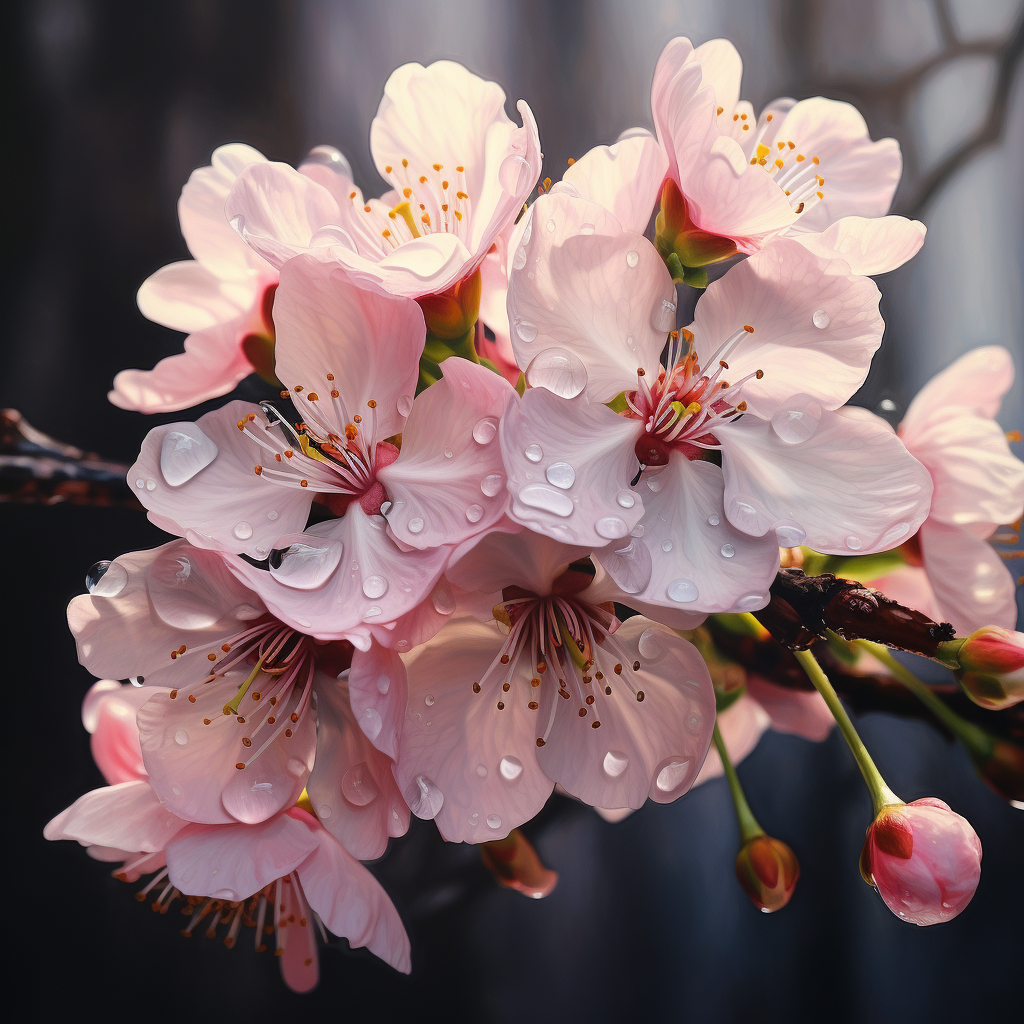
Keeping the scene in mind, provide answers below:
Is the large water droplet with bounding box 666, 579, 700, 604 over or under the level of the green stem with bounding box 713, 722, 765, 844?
over

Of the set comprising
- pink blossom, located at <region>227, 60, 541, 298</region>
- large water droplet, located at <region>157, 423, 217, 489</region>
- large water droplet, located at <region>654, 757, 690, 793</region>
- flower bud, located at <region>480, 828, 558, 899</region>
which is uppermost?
pink blossom, located at <region>227, 60, 541, 298</region>

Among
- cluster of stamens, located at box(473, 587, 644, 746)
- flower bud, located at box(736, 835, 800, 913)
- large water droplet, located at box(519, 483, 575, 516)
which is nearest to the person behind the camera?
large water droplet, located at box(519, 483, 575, 516)

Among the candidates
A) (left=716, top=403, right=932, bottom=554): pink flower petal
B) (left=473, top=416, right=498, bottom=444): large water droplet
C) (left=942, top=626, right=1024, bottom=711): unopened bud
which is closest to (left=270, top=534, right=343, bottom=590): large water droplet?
(left=473, top=416, right=498, bottom=444): large water droplet

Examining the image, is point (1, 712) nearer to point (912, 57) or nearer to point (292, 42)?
point (292, 42)

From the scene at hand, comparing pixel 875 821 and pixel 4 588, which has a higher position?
pixel 4 588

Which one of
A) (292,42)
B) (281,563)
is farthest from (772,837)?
(292,42)

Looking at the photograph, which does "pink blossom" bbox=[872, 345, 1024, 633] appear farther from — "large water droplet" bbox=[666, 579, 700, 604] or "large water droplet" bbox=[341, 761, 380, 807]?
"large water droplet" bbox=[341, 761, 380, 807]

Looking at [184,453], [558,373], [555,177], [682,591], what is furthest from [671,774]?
[555,177]
